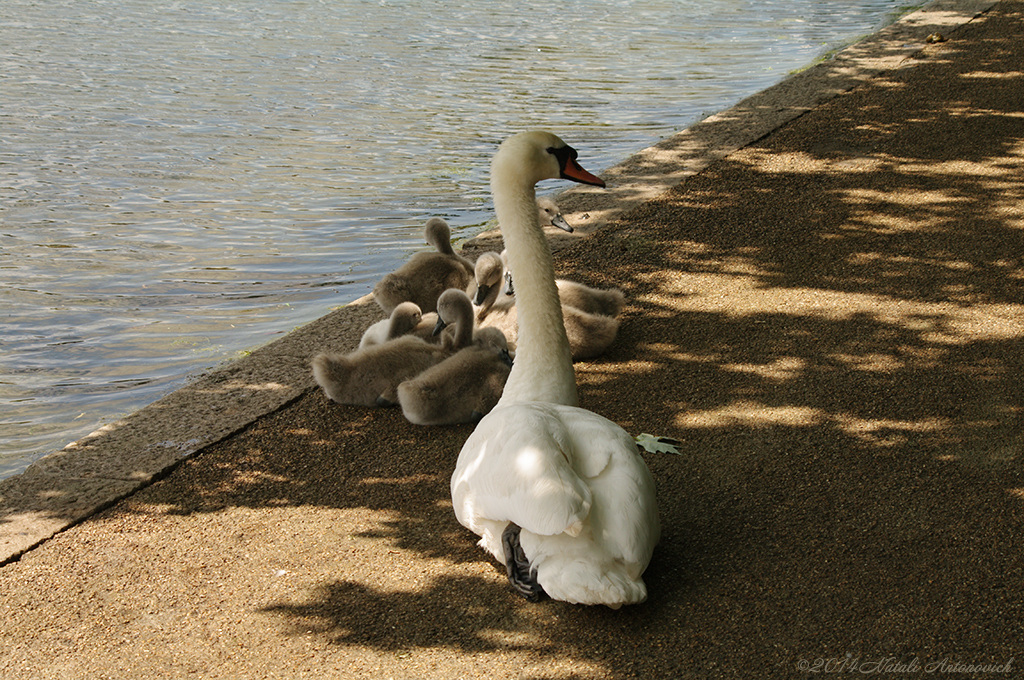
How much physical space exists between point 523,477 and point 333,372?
6.83ft

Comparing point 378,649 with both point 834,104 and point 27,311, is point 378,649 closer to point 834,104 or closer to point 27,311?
point 27,311

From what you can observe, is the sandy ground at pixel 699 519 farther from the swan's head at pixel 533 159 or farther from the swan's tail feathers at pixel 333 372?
the swan's head at pixel 533 159

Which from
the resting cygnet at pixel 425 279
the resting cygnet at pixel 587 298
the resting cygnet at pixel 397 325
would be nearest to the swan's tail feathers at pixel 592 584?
the resting cygnet at pixel 587 298

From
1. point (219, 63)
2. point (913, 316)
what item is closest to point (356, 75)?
point (219, 63)

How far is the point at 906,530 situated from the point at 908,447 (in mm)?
660

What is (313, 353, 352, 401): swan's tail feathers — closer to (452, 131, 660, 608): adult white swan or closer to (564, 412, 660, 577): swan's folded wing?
(452, 131, 660, 608): adult white swan

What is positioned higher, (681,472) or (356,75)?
(356,75)

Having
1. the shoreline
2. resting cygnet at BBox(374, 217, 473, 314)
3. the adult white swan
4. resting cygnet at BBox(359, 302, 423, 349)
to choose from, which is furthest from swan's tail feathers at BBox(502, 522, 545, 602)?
resting cygnet at BBox(374, 217, 473, 314)

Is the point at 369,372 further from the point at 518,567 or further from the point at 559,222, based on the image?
the point at 559,222

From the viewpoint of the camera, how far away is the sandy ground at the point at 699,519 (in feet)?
10.9

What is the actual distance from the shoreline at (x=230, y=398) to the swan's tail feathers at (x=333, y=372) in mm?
291

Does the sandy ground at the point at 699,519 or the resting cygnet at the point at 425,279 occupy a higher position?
the resting cygnet at the point at 425,279

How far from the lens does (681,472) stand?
4355 millimetres

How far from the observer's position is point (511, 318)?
233 inches
